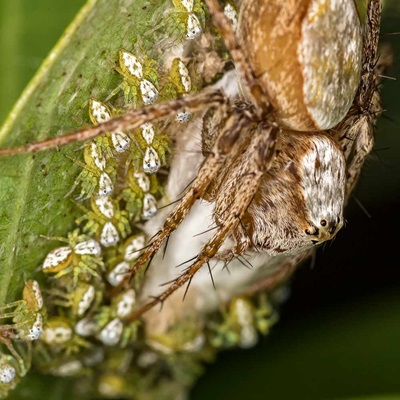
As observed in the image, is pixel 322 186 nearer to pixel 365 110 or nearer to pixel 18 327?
pixel 365 110

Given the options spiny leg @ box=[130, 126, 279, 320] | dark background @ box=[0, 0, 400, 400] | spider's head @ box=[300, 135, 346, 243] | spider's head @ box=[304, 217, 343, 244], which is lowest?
dark background @ box=[0, 0, 400, 400]

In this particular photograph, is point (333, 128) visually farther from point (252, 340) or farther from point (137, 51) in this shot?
point (252, 340)

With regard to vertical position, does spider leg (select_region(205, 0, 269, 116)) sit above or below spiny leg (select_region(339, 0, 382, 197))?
above

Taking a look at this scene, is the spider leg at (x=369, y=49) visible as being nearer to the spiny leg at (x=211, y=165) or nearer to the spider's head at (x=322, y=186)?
the spider's head at (x=322, y=186)

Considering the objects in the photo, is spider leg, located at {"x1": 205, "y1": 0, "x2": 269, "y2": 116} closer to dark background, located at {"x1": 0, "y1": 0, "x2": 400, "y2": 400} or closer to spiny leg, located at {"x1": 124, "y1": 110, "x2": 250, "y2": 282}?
spiny leg, located at {"x1": 124, "y1": 110, "x2": 250, "y2": 282}

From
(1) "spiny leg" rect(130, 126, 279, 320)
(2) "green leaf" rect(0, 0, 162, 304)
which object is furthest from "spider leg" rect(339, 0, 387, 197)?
(2) "green leaf" rect(0, 0, 162, 304)

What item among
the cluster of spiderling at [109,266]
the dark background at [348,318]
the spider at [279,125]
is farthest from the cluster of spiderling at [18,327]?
the dark background at [348,318]
